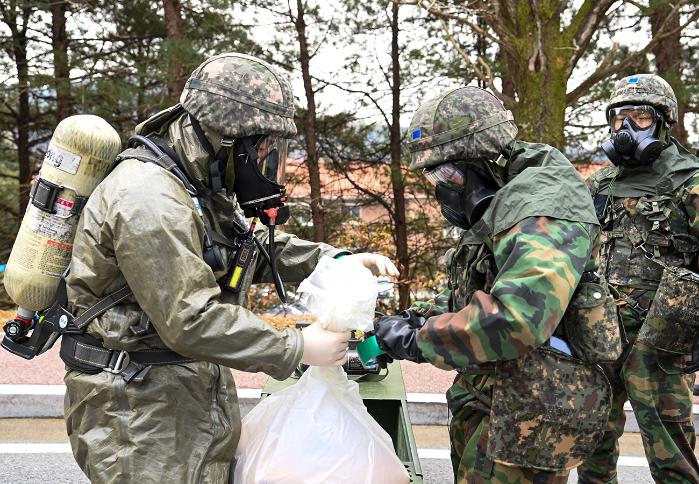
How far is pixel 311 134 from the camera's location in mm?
11477

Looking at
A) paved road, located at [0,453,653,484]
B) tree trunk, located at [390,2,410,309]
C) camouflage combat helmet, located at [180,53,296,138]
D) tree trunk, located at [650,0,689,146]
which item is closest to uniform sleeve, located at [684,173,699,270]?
paved road, located at [0,453,653,484]

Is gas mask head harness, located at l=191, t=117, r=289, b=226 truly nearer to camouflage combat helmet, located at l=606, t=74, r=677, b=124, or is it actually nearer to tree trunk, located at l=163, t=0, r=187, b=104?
camouflage combat helmet, located at l=606, t=74, r=677, b=124

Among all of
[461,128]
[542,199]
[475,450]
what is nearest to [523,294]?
[542,199]

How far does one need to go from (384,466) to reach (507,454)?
1.43 ft

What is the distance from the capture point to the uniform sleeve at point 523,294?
2.01 metres

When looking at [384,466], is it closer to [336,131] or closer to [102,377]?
[102,377]

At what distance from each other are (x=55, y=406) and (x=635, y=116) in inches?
173

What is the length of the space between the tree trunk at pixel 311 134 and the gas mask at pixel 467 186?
8.62 meters

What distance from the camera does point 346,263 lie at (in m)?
2.58

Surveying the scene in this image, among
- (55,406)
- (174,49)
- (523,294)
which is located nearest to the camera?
(523,294)

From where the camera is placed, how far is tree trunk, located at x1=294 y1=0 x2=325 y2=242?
10.8 meters

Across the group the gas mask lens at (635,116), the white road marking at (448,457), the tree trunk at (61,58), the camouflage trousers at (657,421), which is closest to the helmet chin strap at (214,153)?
the camouflage trousers at (657,421)

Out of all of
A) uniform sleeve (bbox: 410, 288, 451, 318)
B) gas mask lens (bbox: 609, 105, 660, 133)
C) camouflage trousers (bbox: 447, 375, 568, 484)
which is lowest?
camouflage trousers (bbox: 447, 375, 568, 484)

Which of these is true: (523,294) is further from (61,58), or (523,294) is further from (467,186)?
(61,58)
